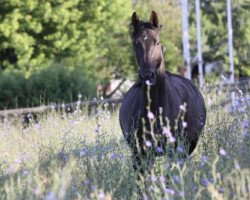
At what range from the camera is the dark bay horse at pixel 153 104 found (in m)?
6.97

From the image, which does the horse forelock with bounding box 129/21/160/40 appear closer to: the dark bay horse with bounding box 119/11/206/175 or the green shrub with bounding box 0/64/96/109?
the dark bay horse with bounding box 119/11/206/175

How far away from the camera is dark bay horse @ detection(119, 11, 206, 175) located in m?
6.97

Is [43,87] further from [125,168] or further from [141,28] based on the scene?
[125,168]

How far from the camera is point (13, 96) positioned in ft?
62.5

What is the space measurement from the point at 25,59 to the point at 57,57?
2.08 metres

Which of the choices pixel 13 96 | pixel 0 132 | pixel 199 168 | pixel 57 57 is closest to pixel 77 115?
pixel 0 132

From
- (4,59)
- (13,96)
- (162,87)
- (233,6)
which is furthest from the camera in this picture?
(233,6)

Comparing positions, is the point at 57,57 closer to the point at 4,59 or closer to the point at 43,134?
the point at 4,59

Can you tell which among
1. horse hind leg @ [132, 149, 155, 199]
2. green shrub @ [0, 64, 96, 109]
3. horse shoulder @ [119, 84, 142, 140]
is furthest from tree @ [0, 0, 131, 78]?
horse hind leg @ [132, 149, 155, 199]

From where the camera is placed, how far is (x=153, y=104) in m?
7.44

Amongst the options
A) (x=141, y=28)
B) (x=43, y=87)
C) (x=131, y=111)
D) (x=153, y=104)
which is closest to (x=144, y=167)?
(x=153, y=104)

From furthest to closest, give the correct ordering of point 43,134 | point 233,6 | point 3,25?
point 233,6 → point 3,25 → point 43,134

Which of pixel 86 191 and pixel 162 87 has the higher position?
pixel 162 87

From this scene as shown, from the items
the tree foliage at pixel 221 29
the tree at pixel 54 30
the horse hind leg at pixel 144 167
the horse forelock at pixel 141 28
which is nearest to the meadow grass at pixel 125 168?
the horse hind leg at pixel 144 167
